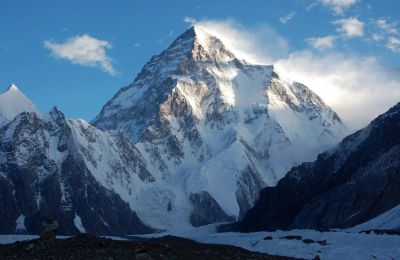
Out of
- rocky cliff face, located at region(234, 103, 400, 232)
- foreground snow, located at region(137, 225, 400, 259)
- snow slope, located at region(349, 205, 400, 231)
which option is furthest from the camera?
rocky cliff face, located at region(234, 103, 400, 232)

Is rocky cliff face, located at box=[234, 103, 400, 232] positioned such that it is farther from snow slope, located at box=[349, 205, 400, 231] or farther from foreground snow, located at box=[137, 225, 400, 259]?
foreground snow, located at box=[137, 225, 400, 259]

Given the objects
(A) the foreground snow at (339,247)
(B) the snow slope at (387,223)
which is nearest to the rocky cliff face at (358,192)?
(B) the snow slope at (387,223)

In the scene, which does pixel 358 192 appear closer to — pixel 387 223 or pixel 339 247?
pixel 387 223

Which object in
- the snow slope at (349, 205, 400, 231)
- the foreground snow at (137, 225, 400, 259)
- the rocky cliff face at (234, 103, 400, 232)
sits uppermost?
the rocky cliff face at (234, 103, 400, 232)

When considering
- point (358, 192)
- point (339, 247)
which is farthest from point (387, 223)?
point (358, 192)

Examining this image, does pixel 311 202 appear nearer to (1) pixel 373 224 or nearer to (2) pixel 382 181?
(2) pixel 382 181

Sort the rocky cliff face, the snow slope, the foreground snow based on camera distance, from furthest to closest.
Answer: the rocky cliff face < the snow slope < the foreground snow

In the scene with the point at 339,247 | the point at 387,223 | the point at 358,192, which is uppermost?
the point at 358,192

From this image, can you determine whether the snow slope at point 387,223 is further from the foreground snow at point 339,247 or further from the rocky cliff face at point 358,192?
the rocky cliff face at point 358,192

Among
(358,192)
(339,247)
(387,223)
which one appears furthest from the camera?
(358,192)

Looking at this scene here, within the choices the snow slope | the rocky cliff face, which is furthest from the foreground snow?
the rocky cliff face

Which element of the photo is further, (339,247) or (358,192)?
(358,192)

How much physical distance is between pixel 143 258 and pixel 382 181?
130874 millimetres

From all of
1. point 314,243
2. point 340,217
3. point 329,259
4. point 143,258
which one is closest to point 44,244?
point 143,258
